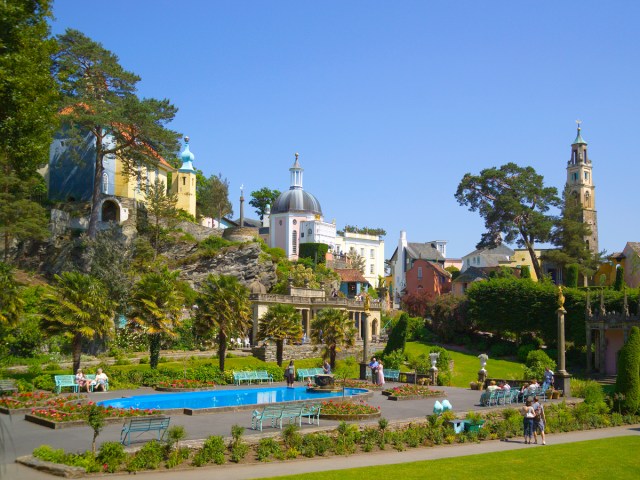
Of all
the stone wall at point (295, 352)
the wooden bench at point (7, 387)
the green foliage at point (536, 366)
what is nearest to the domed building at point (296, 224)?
the stone wall at point (295, 352)

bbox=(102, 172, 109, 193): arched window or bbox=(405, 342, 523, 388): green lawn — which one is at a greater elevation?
bbox=(102, 172, 109, 193): arched window

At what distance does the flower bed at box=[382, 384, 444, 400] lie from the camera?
3155 cm

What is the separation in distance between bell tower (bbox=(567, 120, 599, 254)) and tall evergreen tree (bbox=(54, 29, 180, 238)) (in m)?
66.7

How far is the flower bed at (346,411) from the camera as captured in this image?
24531mm

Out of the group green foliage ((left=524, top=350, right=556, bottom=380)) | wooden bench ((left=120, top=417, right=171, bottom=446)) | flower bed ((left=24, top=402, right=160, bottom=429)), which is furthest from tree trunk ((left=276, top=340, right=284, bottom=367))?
wooden bench ((left=120, top=417, right=171, bottom=446))

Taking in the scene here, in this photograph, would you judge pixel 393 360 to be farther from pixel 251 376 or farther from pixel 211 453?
pixel 211 453

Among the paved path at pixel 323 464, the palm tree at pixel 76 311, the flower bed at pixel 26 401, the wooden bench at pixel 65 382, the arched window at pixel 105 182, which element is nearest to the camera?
the paved path at pixel 323 464

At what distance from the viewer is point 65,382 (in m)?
30.2

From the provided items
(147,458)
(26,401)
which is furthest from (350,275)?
(147,458)

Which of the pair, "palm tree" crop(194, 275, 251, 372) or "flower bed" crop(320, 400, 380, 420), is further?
"palm tree" crop(194, 275, 251, 372)

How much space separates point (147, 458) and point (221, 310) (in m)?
21.9

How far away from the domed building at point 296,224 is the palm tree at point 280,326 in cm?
4269

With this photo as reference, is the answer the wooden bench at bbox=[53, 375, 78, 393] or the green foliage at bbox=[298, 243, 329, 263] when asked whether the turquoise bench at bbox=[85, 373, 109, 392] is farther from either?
the green foliage at bbox=[298, 243, 329, 263]

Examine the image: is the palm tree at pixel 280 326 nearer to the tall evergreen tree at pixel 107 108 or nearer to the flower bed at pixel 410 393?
the flower bed at pixel 410 393
